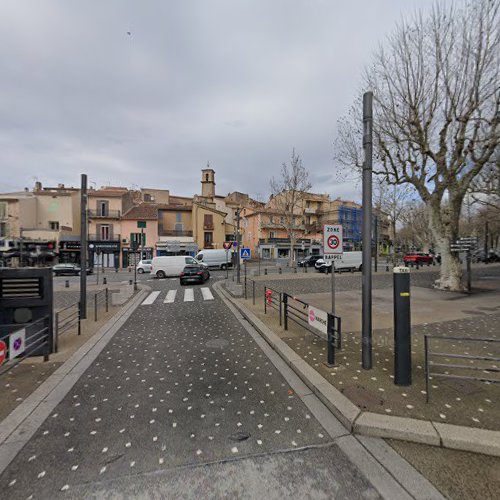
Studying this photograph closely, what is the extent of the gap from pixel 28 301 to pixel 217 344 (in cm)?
397

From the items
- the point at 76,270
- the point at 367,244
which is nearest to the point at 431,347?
the point at 367,244

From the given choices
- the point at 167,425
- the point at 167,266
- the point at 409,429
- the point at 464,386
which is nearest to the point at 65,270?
the point at 167,266

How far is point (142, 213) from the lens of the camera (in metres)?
36.2

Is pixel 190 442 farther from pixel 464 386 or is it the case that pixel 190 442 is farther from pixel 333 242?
pixel 333 242

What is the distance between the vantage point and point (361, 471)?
2387 mm

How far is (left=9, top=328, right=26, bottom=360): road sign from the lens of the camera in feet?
12.5

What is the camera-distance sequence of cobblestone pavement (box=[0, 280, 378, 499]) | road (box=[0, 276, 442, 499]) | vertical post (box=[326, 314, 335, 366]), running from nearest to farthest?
road (box=[0, 276, 442, 499]), cobblestone pavement (box=[0, 280, 378, 499]), vertical post (box=[326, 314, 335, 366])

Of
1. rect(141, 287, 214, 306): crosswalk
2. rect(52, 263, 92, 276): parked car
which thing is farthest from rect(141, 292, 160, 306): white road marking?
rect(52, 263, 92, 276): parked car

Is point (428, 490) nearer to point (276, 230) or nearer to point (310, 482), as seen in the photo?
point (310, 482)

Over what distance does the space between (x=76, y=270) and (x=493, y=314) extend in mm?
30451

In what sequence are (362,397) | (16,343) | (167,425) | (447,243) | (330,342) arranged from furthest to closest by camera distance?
(447,243), (330,342), (16,343), (362,397), (167,425)

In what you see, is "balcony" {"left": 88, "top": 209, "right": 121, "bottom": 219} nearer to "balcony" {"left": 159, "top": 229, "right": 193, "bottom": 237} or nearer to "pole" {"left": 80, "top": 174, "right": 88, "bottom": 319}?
"balcony" {"left": 159, "top": 229, "right": 193, "bottom": 237}

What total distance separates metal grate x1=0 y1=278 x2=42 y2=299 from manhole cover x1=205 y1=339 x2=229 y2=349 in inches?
144

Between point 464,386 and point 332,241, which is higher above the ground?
point 332,241
